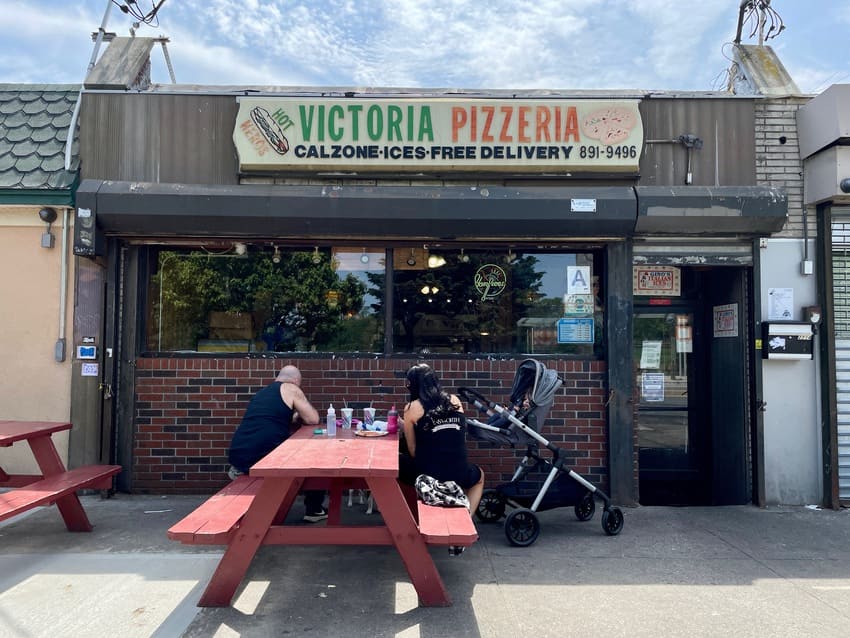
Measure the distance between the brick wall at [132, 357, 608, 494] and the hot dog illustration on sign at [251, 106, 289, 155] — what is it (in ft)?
7.60

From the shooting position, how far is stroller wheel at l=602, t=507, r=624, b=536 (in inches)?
200

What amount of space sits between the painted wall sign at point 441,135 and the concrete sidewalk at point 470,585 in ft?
12.1

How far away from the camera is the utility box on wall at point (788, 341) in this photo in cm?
605

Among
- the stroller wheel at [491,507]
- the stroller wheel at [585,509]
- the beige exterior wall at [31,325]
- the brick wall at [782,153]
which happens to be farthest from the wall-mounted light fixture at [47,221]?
the brick wall at [782,153]

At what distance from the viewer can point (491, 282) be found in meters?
6.52

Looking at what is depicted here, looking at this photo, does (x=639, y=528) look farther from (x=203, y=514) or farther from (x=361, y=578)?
(x=203, y=514)

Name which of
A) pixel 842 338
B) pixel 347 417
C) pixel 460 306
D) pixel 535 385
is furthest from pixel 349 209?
pixel 842 338

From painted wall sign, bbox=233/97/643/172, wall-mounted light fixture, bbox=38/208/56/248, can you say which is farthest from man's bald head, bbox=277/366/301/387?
wall-mounted light fixture, bbox=38/208/56/248

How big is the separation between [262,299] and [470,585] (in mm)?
3858

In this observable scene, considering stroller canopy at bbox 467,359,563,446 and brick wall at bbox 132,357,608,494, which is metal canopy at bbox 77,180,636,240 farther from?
stroller canopy at bbox 467,359,563,446

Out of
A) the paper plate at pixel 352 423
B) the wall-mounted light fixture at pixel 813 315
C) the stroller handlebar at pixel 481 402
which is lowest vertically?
the paper plate at pixel 352 423

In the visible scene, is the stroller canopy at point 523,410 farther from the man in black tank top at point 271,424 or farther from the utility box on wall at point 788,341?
the utility box on wall at point 788,341

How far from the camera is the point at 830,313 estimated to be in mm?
6117

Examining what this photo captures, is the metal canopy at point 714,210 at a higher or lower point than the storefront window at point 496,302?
higher
